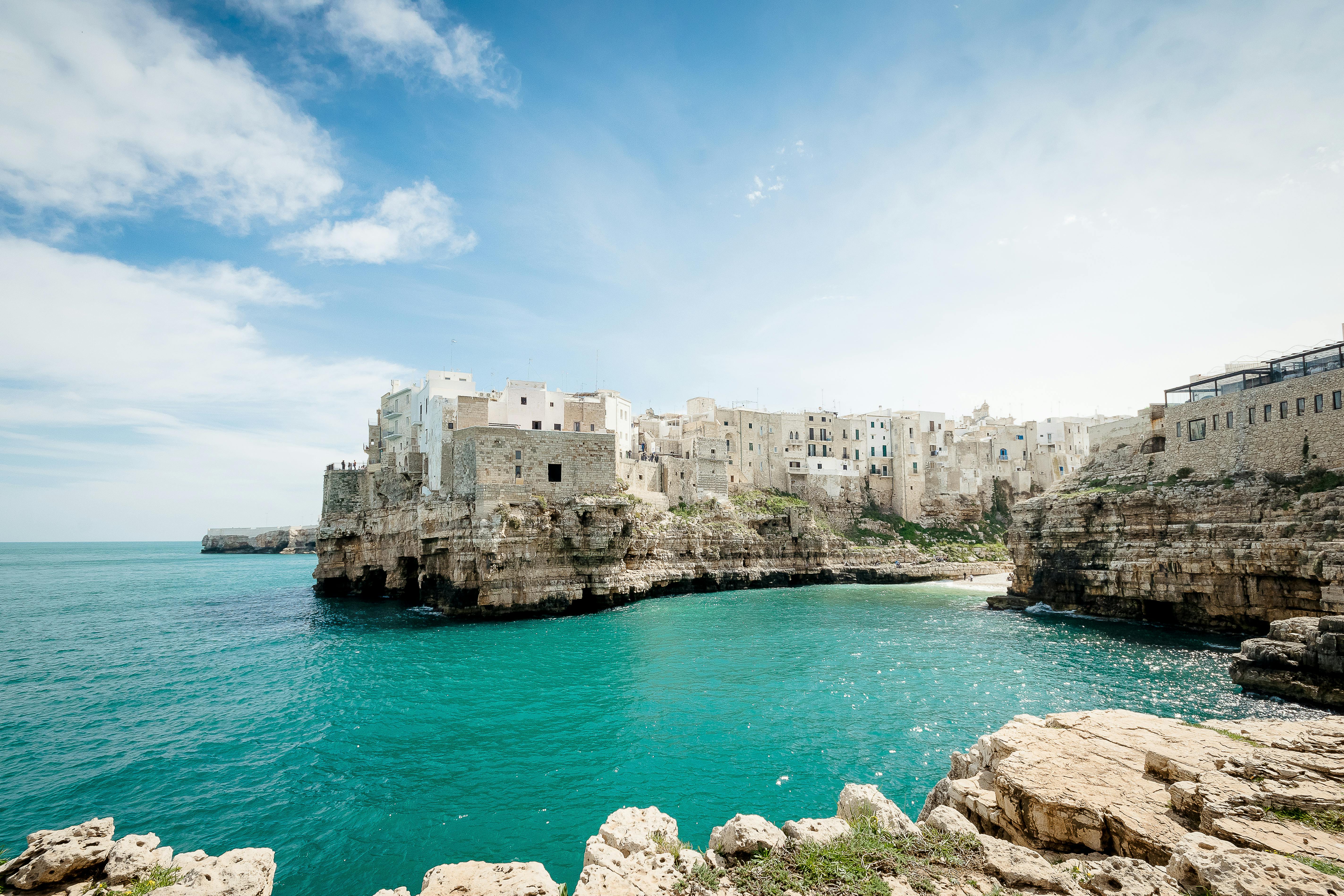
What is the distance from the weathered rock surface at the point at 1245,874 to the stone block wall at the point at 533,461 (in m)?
35.5

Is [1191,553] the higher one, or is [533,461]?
[533,461]

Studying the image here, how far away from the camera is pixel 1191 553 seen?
29.9 m

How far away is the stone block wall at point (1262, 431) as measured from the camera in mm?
27016

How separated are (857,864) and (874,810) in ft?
5.85

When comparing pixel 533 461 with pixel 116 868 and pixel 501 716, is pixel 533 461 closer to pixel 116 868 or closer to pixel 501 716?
pixel 501 716

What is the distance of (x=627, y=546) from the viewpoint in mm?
43469

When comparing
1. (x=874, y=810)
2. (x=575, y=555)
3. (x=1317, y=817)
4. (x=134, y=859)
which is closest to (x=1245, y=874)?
(x=1317, y=817)

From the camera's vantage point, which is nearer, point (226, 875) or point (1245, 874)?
point (1245, 874)

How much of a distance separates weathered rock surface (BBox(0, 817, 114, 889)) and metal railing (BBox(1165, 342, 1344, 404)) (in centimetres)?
4260

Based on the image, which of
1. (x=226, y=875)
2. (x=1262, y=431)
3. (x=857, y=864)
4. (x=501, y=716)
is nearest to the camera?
(x=857, y=864)

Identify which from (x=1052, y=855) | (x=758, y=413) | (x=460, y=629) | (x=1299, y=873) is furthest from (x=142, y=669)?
(x=758, y=413)

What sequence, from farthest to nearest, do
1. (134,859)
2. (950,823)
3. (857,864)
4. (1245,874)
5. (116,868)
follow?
1. (950,823)
2. (134,859)
3. (116,868)
4. (857,864)
5. (1245,874)

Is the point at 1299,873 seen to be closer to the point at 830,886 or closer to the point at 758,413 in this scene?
the point at 830,886

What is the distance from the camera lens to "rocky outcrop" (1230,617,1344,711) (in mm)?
18406
